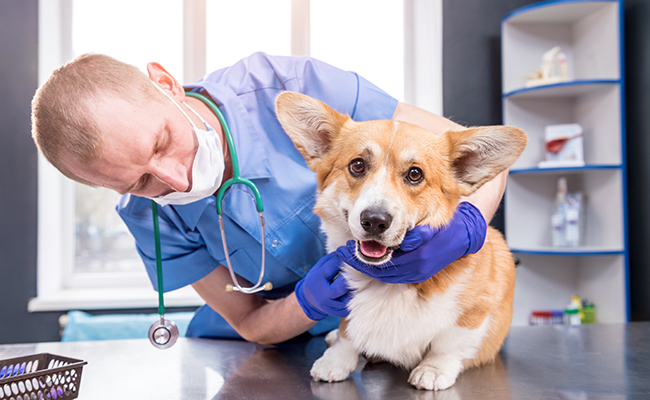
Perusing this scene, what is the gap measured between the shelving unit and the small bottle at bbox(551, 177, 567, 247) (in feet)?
0.38

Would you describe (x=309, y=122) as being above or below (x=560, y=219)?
above

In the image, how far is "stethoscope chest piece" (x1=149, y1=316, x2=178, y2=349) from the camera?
3.53 feet

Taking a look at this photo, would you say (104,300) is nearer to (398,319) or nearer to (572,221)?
(398,319)

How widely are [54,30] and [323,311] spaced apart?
114 inches

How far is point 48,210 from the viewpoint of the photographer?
9.21 feet

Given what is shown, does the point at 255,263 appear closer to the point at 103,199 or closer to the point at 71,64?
the point at 71,64

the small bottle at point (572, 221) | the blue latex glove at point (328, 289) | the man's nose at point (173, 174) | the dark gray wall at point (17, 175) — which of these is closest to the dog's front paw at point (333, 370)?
the blue latex glove at point (328, 289)

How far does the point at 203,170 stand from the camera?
44.1 inches

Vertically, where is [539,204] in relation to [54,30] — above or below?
below

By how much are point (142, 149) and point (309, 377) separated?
25.7 inches

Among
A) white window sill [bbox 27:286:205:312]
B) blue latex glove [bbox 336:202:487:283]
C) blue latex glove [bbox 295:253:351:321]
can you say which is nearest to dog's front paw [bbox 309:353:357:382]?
blue latex glove [bbox 295:253:351:321]

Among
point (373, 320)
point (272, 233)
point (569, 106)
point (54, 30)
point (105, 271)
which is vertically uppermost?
point (54, 30)

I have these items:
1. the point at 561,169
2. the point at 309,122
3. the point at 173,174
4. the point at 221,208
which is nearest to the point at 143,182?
the point at 173,174

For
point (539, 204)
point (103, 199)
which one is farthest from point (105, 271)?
point (539, 204)
